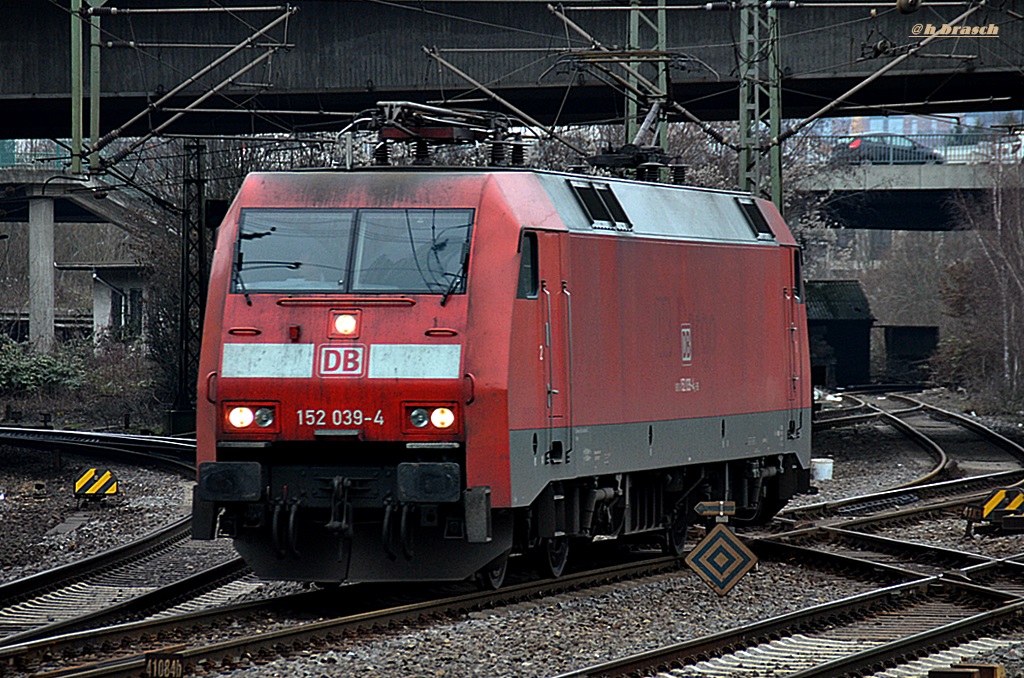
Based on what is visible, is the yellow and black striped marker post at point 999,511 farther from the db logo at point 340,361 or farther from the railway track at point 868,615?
the db logo at point 340,361

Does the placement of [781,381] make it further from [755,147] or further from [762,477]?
[755,147]

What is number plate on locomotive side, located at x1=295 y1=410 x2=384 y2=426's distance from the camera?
11539mm

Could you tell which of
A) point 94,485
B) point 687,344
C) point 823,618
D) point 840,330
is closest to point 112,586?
point 687,344

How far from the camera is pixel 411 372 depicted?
1153cm

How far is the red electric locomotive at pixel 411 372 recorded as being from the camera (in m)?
11.5

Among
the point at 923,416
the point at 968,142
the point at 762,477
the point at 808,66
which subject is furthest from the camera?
the point at 968,142

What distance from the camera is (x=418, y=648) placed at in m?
10.3

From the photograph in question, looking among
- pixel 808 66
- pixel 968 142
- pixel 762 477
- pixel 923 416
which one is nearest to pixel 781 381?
pixel 762 477

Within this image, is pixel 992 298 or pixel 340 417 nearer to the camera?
pixel 340 417

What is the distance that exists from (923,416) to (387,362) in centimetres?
3120

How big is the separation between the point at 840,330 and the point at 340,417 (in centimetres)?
4948


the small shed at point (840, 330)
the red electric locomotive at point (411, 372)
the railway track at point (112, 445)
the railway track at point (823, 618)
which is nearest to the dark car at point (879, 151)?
the small shed at point (840, 330)

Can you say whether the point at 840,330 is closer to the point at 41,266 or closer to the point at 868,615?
the point at 41,266

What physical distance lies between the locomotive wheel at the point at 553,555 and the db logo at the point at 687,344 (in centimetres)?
209
